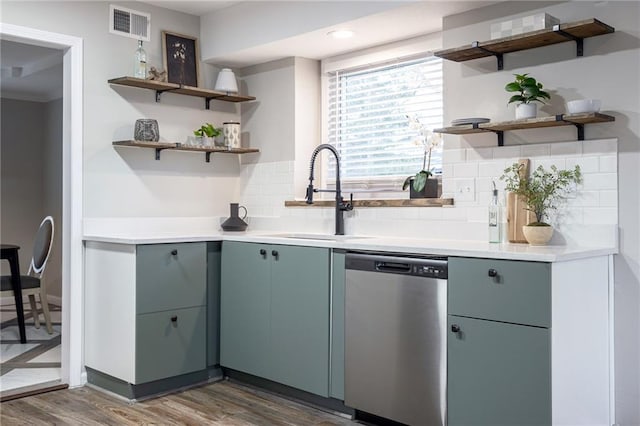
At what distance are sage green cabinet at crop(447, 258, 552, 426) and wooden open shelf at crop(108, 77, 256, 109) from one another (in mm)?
2243

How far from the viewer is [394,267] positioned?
2.84m

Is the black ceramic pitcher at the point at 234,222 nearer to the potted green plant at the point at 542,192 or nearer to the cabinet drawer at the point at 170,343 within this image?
the cabinet drawer at the point at 170,343

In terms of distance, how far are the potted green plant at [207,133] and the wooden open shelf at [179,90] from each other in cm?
20

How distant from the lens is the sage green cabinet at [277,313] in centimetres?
318

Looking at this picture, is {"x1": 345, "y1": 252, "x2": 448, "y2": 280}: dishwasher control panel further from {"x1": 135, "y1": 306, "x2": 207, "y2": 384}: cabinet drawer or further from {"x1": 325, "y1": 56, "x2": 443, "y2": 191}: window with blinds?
{"x1": 135, "y1": 306, "x2": 207, "y2": 384}: cabinet drawer

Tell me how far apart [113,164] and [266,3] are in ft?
4.47

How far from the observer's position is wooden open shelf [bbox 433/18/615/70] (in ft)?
8.77

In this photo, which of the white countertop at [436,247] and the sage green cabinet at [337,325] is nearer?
the white countertop at [436,247]

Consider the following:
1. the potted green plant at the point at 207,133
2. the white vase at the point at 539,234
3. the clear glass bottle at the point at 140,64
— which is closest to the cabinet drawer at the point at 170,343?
the potted green plant at the point at 207,133

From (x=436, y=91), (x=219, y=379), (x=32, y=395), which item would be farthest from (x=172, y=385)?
(x=436, y=91)

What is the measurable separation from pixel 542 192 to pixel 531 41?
2.26ft

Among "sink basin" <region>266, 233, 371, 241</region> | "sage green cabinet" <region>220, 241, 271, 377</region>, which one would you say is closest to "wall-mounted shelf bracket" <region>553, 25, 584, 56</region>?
"sink basin" <region>266, 233, 371, 241</region>

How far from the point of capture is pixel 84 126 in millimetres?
3732

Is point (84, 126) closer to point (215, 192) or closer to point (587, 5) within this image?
point (215, 192)
